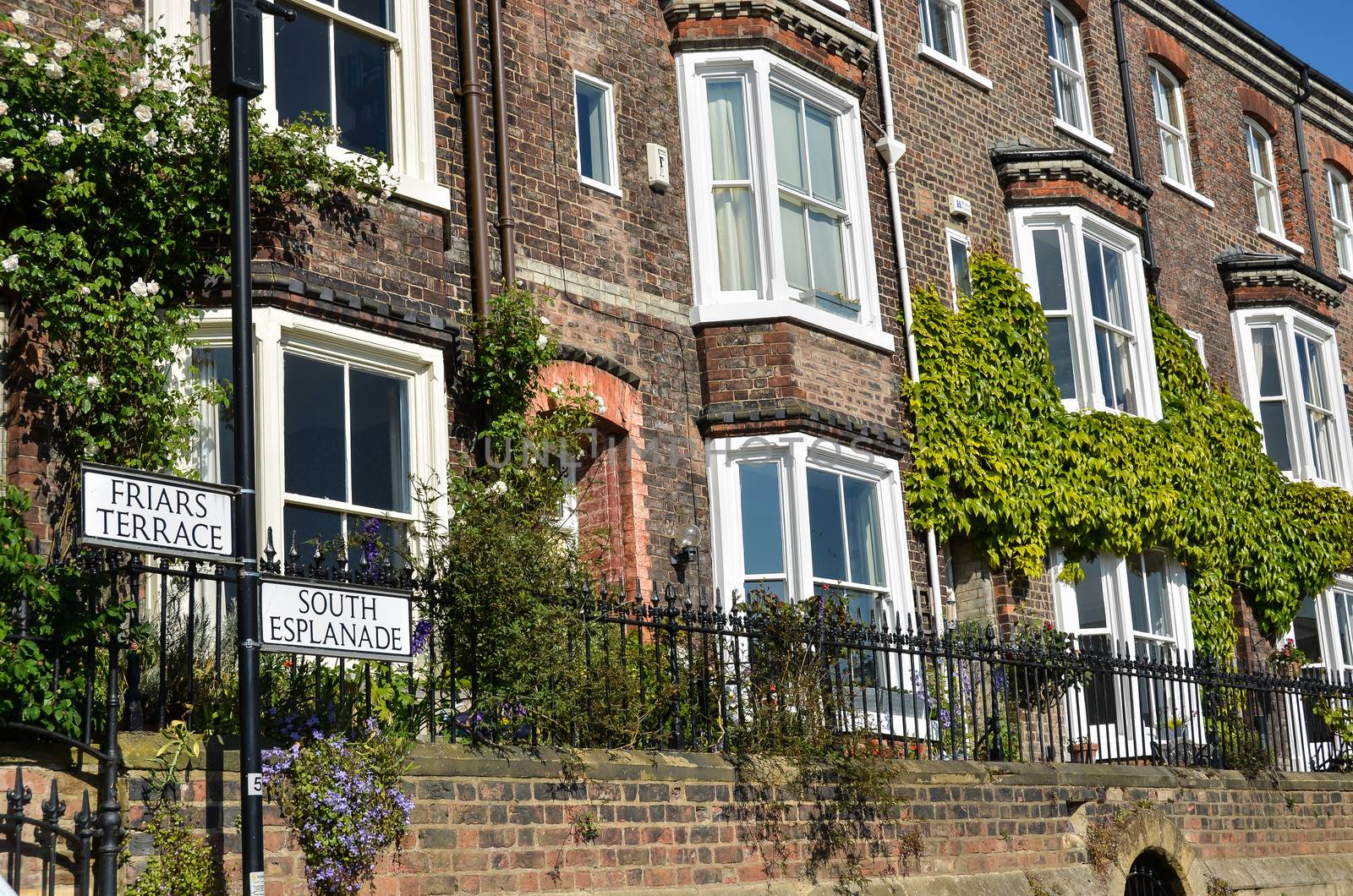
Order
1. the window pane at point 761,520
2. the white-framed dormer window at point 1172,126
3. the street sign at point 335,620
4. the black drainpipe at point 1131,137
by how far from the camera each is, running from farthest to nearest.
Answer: the white-framed dormer window at point 1172,126, the black drainpipe at point 1131,137, the window pane at point 761,520, the street sign at point 335,620

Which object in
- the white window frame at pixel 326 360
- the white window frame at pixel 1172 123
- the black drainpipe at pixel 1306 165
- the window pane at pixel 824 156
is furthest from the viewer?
the black drainpipe at pixel 1306 165

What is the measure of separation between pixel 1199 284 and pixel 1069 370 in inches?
176

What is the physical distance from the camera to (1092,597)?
1709 cm

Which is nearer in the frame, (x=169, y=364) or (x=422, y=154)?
(x=169, y=364)

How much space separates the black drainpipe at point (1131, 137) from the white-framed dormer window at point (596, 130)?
808cm

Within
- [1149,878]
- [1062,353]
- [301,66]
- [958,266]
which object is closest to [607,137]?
[301,66]

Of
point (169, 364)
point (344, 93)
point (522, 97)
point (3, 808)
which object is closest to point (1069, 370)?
point (522, 97)

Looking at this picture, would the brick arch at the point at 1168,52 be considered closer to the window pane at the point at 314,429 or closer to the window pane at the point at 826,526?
the window pane at the point at 826,526

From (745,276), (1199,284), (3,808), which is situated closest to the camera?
(3,808)

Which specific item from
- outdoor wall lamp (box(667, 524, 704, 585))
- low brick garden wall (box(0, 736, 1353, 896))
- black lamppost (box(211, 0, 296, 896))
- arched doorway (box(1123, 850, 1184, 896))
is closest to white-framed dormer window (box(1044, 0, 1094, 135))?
low brick garden wall (box(0, 736, 1353, 896))

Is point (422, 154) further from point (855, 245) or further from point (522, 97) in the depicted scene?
point (855, 245)

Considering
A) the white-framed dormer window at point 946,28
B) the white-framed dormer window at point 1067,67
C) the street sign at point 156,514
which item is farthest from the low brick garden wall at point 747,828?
the white-framed dormer window at point 1067,67

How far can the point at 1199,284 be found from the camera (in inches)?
830

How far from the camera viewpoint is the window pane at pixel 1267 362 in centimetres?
2166
